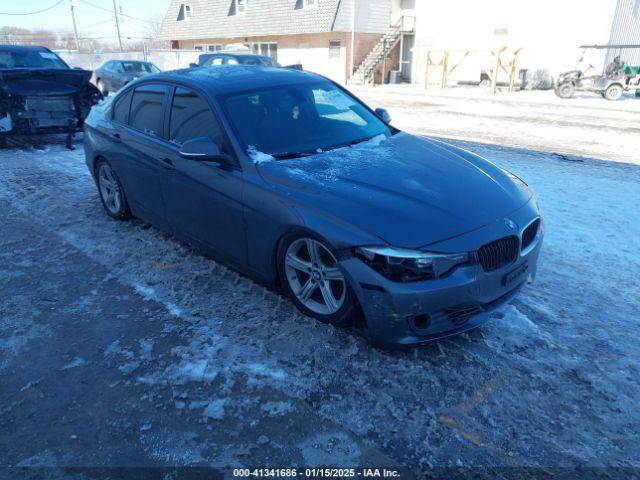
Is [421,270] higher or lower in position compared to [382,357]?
higher

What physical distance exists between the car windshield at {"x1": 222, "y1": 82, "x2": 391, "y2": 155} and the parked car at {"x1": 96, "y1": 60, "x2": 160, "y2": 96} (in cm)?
1641

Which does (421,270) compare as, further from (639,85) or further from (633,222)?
(639,85)

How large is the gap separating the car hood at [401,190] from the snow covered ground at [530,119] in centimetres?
619

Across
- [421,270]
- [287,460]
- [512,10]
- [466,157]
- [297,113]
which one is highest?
[512,10]

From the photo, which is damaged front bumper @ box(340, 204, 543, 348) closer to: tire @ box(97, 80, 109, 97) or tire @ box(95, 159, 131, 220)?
tire @ box(95, 159, 131, 220)

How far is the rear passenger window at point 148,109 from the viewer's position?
4.39 m

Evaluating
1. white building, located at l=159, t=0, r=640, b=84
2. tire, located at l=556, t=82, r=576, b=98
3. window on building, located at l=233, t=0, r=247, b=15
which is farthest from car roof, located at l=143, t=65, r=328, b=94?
window on building, located at l=233, t=0, r=247, b=15

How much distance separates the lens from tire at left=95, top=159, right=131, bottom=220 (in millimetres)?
5152

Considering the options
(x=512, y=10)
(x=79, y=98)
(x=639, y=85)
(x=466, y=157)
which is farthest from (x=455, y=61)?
(x=466, y=157)

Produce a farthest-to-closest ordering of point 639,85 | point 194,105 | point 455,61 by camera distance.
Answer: point 455,61 → point 639,85 → point 194,105

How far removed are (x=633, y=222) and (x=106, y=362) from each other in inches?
207

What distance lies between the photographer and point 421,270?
8.97 ft

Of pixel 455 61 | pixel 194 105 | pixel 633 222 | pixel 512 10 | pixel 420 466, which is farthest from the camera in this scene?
pixel 455 61

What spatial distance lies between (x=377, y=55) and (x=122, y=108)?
2630 centimetres
